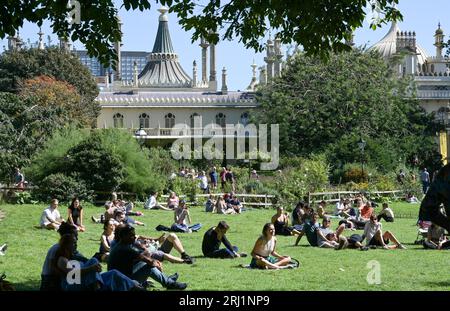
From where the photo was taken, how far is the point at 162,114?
70.1 meters

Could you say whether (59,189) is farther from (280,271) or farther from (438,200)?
(438,200)

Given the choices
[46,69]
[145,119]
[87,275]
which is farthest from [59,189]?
[145,119]

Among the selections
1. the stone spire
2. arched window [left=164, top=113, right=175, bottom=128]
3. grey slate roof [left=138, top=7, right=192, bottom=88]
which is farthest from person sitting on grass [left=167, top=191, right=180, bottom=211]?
grey slate roof [left=138, top=7, right=192, bottom=88]

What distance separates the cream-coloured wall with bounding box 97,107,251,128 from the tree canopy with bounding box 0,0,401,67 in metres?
55.4

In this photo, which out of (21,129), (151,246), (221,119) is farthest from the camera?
(221,119)

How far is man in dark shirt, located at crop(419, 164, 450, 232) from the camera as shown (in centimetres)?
905

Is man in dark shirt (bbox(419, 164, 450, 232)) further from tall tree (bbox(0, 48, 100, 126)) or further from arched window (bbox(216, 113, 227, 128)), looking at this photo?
arched window (bbox(216, 113, 227, 128))

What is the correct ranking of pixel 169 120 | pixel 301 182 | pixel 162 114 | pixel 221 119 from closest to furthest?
pixel 301 182, pixel 169 120, pixel 162 114, pixel 221 119

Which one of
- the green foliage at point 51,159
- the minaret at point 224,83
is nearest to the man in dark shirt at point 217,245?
the green foliage at point 51,159

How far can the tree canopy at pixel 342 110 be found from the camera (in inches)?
1829

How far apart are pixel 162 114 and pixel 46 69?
36.0 feet

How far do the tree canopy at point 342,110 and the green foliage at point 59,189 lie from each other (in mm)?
17412

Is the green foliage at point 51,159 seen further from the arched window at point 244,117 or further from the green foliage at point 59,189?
Answer: the arched window at point 244,117
